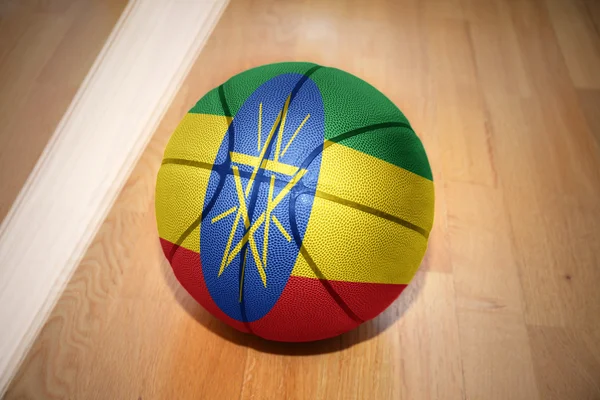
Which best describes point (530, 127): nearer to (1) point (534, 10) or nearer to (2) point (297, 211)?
(1) point (534, 10)

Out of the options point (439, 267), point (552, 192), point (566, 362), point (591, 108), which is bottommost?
point (439, 267)

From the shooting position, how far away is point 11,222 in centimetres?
178

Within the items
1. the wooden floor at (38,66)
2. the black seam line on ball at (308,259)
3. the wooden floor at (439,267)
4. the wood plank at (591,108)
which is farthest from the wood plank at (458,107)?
the wooden floor at (38,66)

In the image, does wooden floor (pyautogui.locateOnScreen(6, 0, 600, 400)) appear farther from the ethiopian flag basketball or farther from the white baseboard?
the ethiopian flag basketball

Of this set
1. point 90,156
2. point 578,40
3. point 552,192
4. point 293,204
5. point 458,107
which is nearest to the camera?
point 293,204

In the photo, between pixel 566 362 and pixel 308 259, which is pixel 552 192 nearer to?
pixel 566 362

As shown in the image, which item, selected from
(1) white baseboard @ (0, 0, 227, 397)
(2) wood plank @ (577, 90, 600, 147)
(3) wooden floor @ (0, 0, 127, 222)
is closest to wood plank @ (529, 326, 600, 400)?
(2) wood plank @ (577, 90, 600, 147)

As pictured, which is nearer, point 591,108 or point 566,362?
point 566,362

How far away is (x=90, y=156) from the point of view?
6.44 ft

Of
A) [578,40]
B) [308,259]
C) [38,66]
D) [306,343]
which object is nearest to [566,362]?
[306,343]

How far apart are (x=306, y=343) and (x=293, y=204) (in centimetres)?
55

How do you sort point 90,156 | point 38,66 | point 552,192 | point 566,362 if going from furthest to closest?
1. point 38,66
2. point 90,156
3. point 552,192
4. point 566,362

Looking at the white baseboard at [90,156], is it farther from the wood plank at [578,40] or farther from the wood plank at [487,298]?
the wood plank at [578,40]

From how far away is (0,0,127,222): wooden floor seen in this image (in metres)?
1.97
